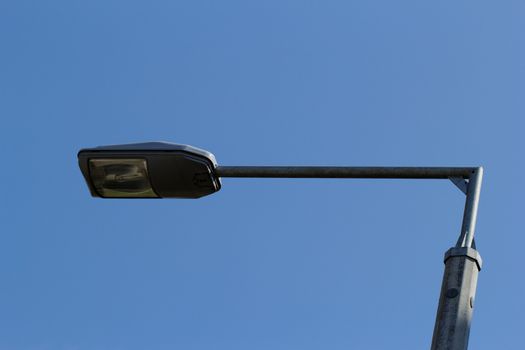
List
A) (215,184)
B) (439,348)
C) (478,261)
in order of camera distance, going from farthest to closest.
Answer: (215,184)
(478,261)
(439,348)

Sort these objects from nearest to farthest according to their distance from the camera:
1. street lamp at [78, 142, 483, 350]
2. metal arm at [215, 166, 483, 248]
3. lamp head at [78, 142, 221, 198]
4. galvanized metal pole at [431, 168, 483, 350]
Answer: galvanized metal pole at [431, 168, 483, 350] → metal arm at [215, 166, 483, 248] → street lamp at [78, 142, 483, 350] → lamp head at [78, 142, 221, 198]

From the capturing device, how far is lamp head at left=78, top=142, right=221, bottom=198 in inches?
273

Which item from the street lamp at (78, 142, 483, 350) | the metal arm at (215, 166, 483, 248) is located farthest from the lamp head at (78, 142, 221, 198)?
the metal arm at (215, 166, 483, 248)

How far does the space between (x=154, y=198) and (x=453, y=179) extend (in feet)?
5.66

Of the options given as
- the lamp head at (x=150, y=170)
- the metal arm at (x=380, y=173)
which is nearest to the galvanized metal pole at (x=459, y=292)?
the metal arm at (x=380, y=173)

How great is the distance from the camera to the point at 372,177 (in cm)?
680

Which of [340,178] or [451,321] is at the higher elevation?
[340,178]

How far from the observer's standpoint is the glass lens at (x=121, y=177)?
22.9 ft

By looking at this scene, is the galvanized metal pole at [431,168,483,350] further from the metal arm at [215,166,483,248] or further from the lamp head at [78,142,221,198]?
the lamp head at [78,142,221,198]

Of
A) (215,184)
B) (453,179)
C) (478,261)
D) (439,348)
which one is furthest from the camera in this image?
(215,184)

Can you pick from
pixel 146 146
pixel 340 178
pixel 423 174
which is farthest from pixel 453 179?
pixel 146 146

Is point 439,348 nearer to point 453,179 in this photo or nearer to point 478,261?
point 478,261

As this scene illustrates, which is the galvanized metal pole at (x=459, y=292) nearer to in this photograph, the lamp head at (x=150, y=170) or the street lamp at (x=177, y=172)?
the street lamp at (x=177, y=172)

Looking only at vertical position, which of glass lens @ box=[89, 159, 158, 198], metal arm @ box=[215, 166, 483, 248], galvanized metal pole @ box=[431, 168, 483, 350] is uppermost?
metal arm @ box=[215, 166, 483, 248]
